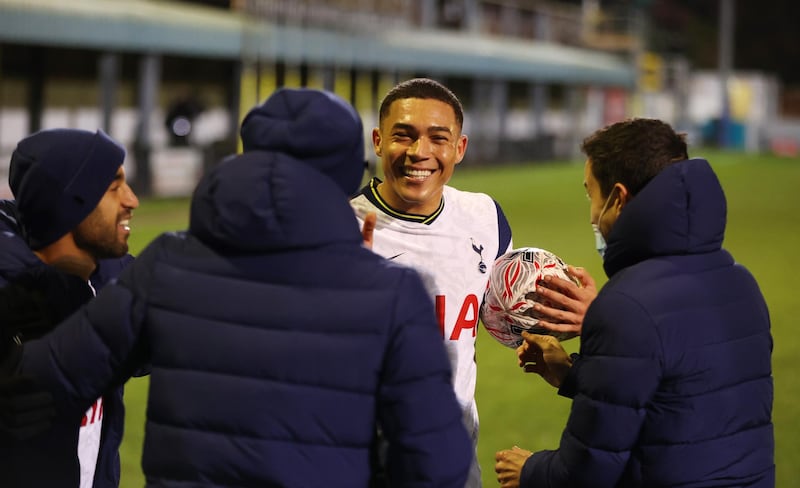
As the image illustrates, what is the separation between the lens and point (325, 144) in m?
2.63

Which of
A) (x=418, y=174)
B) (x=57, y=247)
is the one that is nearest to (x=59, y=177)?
(x=57, y=247)

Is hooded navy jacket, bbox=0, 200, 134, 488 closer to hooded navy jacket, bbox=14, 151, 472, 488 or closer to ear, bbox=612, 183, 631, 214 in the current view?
hooded navy jacket, bbox=14, 151, 472, 488

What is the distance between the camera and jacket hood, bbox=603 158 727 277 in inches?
116

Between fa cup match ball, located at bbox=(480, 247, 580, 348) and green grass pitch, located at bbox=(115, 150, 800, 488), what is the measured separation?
2.60 m

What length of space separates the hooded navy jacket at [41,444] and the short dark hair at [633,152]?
147 centimetres

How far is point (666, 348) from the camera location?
293 centimetres

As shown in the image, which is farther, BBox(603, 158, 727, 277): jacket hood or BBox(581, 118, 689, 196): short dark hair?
BBox(581, 118, 689, 196): short dark hair

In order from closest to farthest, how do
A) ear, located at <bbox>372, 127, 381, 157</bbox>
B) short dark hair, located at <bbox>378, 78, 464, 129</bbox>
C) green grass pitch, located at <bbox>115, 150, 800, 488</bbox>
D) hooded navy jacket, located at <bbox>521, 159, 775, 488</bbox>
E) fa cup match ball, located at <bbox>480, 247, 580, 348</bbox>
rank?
hooded navy jacket, located at <bbox>521, 159, 775, 488</bbox>, fa cup match ball, located at <bbox>480, 247, 580, 348</bbox>, short dark hair, located at <bbox>378, 78, 464, 129</bbox>, ear, located at <bbox>372, 127, 381, 157</bbox>, green grass pitch, located at <bbox>115, 150, 800, 488</bbox>

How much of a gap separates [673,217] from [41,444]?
1814 millimetres

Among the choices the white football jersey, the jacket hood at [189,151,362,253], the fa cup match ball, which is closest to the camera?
the jacket hood at [189,151,362,253]

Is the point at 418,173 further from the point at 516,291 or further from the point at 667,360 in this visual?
the point at 667,360

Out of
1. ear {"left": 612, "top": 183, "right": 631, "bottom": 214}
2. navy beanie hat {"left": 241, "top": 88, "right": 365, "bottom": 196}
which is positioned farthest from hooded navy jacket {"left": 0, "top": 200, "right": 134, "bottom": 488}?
ear {"left": 612, "top": 183, "right": 631, "bottom": 214}

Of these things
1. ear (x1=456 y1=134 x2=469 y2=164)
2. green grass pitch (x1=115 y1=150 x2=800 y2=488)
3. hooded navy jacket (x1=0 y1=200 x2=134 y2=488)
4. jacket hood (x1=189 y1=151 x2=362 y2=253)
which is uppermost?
ear (x1=456 y1=134 x2=469 y2=164)

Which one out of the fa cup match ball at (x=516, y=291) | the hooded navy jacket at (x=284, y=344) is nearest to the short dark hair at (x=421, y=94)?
the fa cup match ball at (x=516, y=291)
